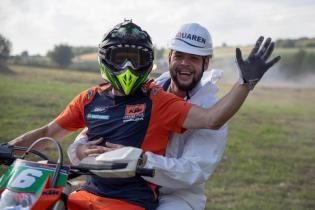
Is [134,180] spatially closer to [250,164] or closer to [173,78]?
[173,78]

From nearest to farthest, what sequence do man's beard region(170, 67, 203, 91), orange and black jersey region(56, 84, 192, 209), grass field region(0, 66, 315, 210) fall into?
orange and black jersey region(56, 84, 192, 209), man's beard region(170, 67, 203, 91), grass field region(0, 66, 315, 210)

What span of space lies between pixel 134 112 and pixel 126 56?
45 cm

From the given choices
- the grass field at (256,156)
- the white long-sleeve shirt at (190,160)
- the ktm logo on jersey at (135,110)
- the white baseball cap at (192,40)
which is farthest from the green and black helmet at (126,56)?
the grass field at (256,156)

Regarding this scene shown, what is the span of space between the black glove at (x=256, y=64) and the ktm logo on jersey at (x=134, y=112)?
2.87ft

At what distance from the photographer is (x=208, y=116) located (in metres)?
3.86

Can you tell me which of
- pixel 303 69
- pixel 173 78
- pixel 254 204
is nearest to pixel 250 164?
pixel 254 204

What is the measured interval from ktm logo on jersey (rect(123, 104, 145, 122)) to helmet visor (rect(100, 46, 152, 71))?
1.03ft

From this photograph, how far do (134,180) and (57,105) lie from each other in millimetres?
17532

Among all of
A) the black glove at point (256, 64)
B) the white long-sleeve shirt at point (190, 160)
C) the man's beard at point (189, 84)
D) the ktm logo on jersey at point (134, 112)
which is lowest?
the white long-sleeve shirt at point (190, 160)

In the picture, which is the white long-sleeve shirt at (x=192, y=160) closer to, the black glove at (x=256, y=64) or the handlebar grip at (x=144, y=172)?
the handlebar grip at (x=144, y=172)

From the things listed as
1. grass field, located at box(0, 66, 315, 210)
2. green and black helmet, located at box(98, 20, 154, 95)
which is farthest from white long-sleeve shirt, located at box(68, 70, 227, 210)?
grass field, located at box(0, 66, 315, 210)

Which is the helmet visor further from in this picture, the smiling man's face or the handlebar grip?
the handlebar grip

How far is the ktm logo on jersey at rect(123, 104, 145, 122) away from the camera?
13.3ft

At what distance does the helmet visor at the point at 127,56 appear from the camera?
4012 millimetres
